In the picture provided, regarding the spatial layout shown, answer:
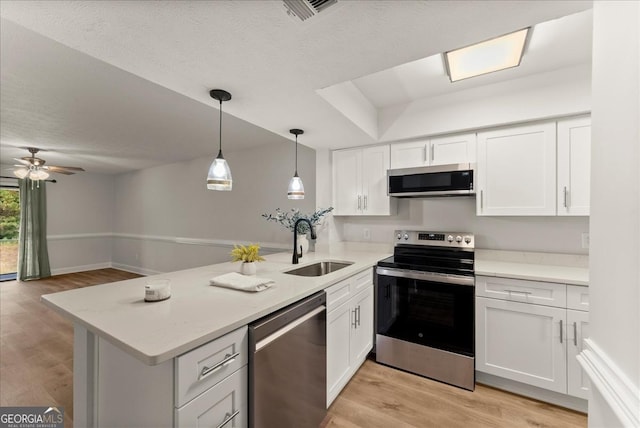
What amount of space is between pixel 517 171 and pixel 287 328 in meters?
2.22

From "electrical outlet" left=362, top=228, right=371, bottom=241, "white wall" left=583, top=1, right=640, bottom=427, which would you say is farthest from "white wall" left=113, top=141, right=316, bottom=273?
"white wall" left=583, top=1, right=640, bottom=427

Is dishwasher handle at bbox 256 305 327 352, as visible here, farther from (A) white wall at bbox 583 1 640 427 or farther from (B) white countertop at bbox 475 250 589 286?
(B) white countertop at bbox 475 250 589 286

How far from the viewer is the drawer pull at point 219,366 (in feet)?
3.19

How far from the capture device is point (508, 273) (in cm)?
201

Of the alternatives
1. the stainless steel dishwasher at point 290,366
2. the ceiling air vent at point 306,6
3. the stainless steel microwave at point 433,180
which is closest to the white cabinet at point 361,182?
the stainless steel microwave at point 433,180

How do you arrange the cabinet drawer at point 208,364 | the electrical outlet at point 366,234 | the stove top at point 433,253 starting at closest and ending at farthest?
1. the cabinet drawer at point 208,364
2. the stove top at point 433,253
3. the electrical outlet at point 366,234

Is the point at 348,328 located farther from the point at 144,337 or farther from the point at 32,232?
the point at 32,232

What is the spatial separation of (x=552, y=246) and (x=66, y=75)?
417cm

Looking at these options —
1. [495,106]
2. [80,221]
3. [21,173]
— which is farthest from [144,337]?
[80,221]

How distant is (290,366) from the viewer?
4.53 ft

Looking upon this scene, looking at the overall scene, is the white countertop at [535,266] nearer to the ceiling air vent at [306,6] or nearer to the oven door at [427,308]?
the oven door at [427,308]

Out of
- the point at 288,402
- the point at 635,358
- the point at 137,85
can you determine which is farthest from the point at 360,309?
the point at 137,85

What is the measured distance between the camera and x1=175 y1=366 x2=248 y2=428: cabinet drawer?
0.92m

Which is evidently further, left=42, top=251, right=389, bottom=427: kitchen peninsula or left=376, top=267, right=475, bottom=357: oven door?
left=376, top=267, right=475, bottom=357: oven door
